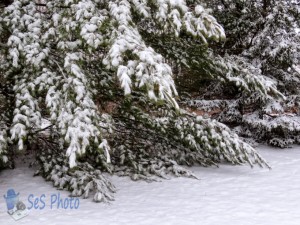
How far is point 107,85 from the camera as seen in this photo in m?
6.12

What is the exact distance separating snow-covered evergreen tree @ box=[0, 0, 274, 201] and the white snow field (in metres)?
0.31

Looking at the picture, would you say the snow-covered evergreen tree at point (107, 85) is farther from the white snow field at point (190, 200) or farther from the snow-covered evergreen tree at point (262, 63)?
the snow-covered evergreen tree at point (262, 63)

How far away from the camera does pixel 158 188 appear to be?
18.7 feet

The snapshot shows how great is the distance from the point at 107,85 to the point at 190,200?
2271mm

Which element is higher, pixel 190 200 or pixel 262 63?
pixel 262 63

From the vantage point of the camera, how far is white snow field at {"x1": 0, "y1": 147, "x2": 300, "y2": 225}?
444 cm

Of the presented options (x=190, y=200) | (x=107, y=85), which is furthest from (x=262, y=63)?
(x=190, y=200)

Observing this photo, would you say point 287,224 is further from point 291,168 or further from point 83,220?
point 291,168

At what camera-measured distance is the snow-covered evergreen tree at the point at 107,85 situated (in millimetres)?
3836

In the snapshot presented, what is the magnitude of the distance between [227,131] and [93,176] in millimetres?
2314

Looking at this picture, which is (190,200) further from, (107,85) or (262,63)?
(262,63)

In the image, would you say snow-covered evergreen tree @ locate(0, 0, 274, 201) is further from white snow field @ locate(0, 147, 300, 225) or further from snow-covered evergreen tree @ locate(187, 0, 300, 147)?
snow-covered evergreen tree @ locate(187, 0, 300, 147)

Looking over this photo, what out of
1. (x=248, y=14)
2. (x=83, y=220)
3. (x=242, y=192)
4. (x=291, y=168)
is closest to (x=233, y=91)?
(x=248, y=14)

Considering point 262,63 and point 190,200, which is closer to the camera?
point 190,200
